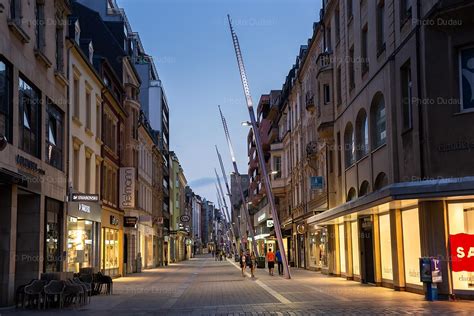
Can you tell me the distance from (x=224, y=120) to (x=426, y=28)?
37.6m

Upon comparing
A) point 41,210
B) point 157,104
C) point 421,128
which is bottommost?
point 41,210

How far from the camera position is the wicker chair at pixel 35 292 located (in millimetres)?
19625

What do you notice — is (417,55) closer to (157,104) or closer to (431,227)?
(431,227)

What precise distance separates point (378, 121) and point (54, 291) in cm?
1454

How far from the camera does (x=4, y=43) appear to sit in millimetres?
19016

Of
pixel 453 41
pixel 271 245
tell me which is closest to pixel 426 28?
pixel 453 41

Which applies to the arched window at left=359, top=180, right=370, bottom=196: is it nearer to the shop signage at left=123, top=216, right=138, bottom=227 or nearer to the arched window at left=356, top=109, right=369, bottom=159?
the arched window at left=356, top=109, right=369, bottom=159

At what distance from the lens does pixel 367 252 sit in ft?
98.6

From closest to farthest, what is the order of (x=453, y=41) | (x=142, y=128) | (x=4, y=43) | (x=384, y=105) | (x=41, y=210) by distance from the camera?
1. (x=4, y=43)
2. (x=453, y=41)
3. (x=41, y=210)
4. (x=384, y=105)
5. (x=142, y=128)

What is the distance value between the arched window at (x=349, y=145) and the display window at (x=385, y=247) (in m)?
5.74

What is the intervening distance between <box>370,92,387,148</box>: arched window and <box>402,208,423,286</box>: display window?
3.69m

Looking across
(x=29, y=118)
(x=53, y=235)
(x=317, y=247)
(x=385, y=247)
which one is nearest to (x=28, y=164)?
(x=29, y=118)

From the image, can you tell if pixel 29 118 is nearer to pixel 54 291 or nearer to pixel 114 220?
pixel 54 291

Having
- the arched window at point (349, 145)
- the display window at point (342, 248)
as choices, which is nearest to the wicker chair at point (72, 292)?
the arched window at point (349, 145)
